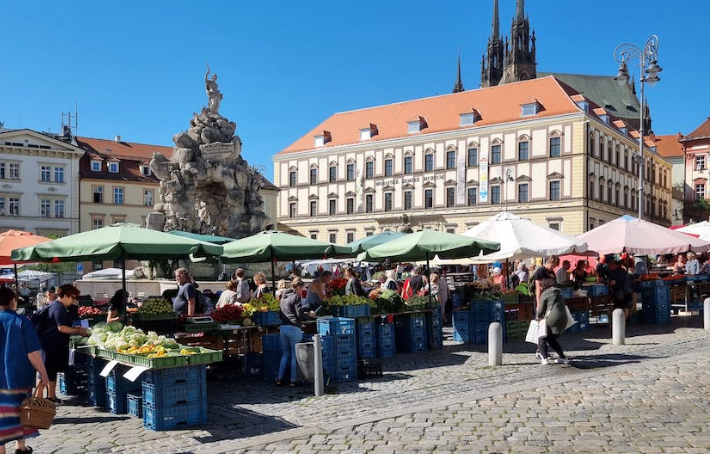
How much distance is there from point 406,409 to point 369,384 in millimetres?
1877

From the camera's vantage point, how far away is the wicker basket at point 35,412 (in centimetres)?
628

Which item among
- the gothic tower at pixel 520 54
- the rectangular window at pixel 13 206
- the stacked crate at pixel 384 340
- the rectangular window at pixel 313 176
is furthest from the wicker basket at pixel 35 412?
the gothic tower at pixel 520 54

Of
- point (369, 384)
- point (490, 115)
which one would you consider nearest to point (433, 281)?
point (369, 384)

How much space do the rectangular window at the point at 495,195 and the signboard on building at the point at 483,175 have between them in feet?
1.53

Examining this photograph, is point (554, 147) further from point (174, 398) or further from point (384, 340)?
point (174, 398)

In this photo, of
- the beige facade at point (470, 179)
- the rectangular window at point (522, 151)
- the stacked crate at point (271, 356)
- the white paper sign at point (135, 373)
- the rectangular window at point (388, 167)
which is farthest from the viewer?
the rectangular window at point (388, 167)

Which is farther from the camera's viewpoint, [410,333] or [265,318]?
[410,333]

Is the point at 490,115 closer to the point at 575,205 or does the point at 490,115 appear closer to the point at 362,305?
the point at 575,205


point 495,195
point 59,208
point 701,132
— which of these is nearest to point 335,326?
point 495,195

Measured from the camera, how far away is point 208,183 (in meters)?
28.0

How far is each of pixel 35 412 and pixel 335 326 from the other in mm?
5527

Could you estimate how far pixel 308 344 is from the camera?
1056 centimetres

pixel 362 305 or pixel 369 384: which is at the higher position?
pixel 362 305

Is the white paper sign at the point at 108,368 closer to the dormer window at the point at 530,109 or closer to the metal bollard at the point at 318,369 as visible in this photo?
the metal bollard at the point at 318,369
